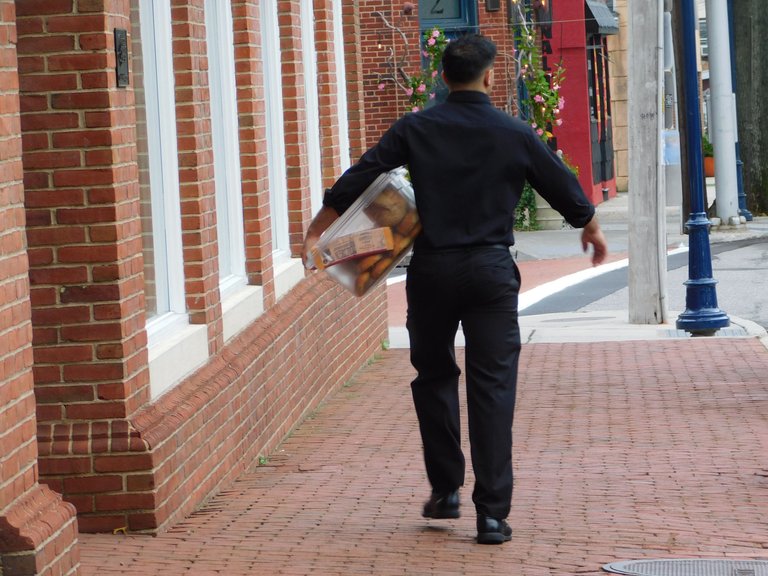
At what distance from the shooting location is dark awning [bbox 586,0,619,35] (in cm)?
3572

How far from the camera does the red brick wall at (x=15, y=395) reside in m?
5.07

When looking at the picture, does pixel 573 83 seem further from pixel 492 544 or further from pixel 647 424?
pixel 492 544

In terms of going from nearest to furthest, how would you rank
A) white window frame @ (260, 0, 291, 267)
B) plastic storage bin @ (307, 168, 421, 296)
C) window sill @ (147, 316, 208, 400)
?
plastic storage bin @ (307, 168, 421, 296) → window sill @ (147, 316, 208, 400) → white window frame @ (260, 0, 291, 267)

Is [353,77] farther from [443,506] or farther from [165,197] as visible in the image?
[443,506]

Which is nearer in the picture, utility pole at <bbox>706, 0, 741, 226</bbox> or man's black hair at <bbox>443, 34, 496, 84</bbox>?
man's black hair at <bbox>443, 34, 496, 84</bbox>

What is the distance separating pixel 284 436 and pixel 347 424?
66cm

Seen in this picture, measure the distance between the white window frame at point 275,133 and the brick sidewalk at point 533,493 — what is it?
1190 mm

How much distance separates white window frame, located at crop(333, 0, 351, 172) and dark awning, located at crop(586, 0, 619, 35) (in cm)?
2235

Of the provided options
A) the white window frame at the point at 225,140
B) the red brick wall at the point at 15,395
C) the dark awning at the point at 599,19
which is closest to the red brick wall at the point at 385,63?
the dark awning at the point at 599,19

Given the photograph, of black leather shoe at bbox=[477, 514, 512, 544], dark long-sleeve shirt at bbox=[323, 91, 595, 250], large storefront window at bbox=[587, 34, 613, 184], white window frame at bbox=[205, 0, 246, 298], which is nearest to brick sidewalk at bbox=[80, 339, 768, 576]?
black leather shoe at bbox=[477, 514, 512, 544]

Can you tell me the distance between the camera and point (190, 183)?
307 inches

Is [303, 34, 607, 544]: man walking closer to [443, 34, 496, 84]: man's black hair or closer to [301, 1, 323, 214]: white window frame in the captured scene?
[443, 34, 496, 84]: man's black hair

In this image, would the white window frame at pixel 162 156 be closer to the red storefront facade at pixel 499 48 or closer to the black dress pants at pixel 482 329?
the black dress pants at pixel 482 329

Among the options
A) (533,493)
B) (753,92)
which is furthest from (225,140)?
(753,92)
